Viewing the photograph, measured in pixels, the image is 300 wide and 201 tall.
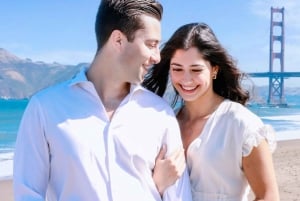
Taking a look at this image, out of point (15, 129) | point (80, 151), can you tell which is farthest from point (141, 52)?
point (15, 129)

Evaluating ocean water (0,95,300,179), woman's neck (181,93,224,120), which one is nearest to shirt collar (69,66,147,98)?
woman's neck (181,93,224,120)

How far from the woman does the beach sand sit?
3743 millimetres

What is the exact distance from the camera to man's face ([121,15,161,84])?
5.22 feet

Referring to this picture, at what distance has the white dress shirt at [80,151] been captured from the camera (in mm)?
1537

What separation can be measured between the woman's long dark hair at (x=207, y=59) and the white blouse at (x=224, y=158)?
0.66ft

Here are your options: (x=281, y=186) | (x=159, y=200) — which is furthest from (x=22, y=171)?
(x=281, y=186)

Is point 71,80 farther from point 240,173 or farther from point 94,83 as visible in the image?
point 240,173

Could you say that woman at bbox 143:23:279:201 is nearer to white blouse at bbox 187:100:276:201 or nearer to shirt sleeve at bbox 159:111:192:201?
white blouse at bbox 187:100:276:201

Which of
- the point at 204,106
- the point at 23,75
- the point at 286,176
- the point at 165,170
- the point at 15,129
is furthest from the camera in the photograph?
the point at 23,75

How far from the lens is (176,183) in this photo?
1730 millimetres

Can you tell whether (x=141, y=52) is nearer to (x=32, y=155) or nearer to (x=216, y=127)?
(x=32, y=155)

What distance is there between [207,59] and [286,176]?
6.27 meters

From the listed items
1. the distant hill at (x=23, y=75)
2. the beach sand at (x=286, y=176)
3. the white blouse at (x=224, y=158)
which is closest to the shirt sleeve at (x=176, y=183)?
the white blouse at (x=224, y=158)

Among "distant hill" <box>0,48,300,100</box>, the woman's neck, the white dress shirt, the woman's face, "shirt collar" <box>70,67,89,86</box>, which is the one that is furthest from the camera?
"distant hill" <box>0,48,300,100</box>
